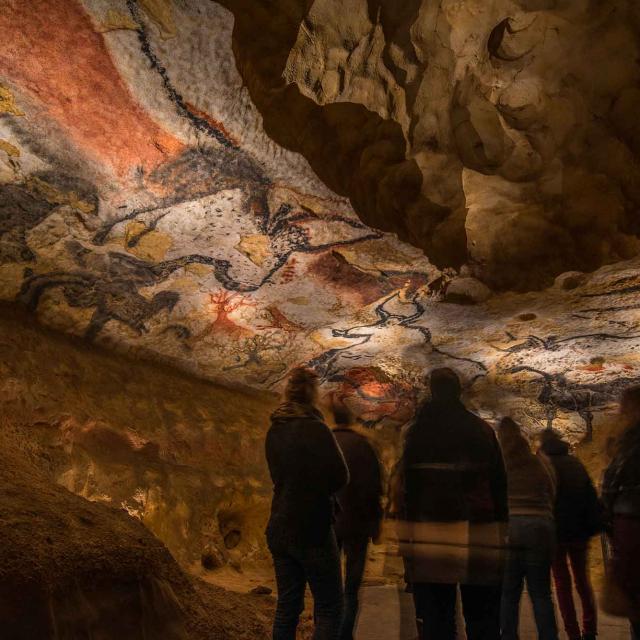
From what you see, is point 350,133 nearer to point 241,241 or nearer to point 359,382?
point 241,241

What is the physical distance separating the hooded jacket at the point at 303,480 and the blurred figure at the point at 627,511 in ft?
3.60

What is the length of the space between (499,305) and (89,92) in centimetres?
365

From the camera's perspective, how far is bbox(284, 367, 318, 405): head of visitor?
246 cm

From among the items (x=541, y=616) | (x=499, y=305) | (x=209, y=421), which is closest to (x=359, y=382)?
(x=209, y=421)

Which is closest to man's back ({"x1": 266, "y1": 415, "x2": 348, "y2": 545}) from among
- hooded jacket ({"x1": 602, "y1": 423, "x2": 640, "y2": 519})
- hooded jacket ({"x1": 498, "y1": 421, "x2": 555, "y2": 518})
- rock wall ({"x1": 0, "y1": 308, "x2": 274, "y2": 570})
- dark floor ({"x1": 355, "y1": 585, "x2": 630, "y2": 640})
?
hooded jacket ({"x1": 498, "y1": 421, "x2": 555, "y2": 518})

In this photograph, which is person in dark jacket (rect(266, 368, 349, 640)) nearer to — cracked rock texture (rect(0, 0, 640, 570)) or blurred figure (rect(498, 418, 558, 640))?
blurred figure (rect(498, 418, 558, 640))

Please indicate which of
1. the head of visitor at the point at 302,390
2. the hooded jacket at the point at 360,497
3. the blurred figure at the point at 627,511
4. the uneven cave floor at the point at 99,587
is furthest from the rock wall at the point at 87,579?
the blurred figure at the point at 627,511

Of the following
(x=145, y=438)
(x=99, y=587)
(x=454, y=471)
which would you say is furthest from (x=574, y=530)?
(x=145, y=438)

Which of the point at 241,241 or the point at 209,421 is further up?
the point at 241,241

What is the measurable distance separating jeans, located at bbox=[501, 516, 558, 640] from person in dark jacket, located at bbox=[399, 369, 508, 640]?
627 mm

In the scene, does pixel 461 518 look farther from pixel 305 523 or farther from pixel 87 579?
pixel 87 579

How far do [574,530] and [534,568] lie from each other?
0.30 meters

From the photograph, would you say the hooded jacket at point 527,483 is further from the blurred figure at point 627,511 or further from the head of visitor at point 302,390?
the head of visitor at point 302,390

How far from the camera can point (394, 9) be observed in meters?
2.10
